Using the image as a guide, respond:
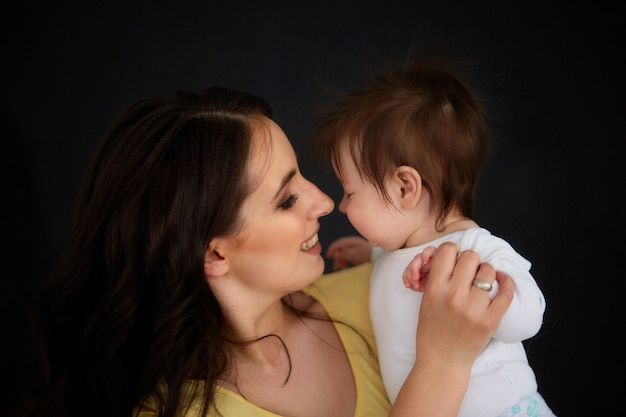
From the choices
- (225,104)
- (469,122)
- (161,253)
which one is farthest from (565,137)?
(161,253)

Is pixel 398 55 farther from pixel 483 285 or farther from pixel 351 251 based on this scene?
pixel 483 285

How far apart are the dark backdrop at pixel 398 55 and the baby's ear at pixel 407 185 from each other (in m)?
0.72

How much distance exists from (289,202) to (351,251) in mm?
586

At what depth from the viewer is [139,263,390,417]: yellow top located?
1343mm

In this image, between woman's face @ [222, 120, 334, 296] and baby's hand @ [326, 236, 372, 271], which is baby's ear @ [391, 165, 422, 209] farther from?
baby's hand @ [326, 236, 372, 271]

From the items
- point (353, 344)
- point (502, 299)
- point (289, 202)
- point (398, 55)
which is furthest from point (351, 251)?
point (502, 299)

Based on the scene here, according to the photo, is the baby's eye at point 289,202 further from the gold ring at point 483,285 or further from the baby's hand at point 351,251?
the baby's hand at point 351,251

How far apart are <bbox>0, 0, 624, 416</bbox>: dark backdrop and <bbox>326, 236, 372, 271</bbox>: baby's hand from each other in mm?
416

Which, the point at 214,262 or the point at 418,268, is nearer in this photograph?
the point at 418,268

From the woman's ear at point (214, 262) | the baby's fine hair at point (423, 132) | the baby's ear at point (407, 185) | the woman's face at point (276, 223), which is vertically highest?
the baby's fine hair at point (423, 132)

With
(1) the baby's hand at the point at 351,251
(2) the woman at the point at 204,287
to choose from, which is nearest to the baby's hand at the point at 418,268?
(2) the woman at the point at 204,287

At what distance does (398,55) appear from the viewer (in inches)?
87.2

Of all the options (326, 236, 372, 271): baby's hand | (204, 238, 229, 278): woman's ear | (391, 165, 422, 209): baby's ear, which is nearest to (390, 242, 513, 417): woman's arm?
(391, 165, 422, 209): baby's ear

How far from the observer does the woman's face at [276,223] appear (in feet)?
4.45
